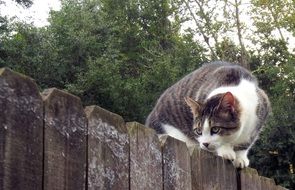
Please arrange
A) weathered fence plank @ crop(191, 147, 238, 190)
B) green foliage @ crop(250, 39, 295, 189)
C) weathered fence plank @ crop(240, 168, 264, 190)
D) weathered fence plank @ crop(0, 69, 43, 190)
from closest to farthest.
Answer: weathered fence plank @ crop(0, 69, 43, 190) < weathered fence plank @ crop(191, 147, 238, 190) < weathered fence plank @ crop(240, 168, 264, 190) < green foliage @ crop(250, 39, 295, 189)

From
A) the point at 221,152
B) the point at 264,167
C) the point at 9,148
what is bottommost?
the point at 9,148

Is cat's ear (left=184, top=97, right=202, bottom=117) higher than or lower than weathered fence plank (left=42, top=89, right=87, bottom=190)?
higher

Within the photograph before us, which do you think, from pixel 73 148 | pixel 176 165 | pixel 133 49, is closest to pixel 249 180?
pixel 176 165

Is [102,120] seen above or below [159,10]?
below

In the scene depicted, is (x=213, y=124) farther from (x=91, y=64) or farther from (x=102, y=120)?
(x=91, y=64)

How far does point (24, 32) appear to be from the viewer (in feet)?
49.8

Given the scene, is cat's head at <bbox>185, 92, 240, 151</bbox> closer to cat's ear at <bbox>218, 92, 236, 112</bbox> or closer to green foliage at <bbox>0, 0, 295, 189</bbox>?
cat's ear at <bbox>218, 92, 236, 112</bbox>

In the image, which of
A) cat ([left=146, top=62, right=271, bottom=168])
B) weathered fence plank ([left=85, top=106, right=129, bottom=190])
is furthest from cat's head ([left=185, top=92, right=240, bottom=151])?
weathered fence plank ([left=85, top=106, right=129, bottom=190])

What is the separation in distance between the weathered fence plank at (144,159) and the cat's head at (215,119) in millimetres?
1319

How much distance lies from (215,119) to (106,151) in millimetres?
1710

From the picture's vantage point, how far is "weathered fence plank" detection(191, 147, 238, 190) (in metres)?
1.77

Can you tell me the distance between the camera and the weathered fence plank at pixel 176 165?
5.27 ft

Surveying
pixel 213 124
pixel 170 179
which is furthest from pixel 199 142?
pixel 170 179

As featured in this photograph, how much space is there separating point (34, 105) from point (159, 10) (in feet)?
54.9
